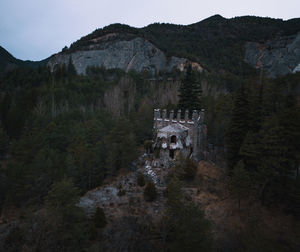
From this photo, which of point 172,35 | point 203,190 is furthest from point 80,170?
point 172,35

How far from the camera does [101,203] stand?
23719 millimetres

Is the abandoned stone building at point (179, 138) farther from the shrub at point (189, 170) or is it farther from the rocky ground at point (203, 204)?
the rocky ground at point (203, 204)

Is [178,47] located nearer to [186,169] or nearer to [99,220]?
[186,169]

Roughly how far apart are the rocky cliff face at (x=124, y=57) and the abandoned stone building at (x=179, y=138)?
3048 inches

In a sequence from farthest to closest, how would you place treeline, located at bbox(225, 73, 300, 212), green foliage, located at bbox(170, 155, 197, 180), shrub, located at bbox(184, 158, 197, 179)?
shrub, located at bbox(184, 158, 197, 179) → green foliage, located at bbox(170, 155, 197, 180) → treeline, located at bbox(225, 73, 300, 212)

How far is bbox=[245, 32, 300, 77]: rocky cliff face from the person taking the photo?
317ft

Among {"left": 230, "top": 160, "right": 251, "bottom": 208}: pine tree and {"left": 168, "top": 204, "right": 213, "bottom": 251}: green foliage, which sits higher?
{"left": 230, "top": 160, "right": 251, "bottom": 208}: pine tree

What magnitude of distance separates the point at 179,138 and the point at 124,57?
87627 millimetres

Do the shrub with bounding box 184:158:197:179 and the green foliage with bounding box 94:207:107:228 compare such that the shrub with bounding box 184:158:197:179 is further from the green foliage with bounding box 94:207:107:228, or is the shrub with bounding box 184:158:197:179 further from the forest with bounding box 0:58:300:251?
the green foliage with bounding box 94:207:107:228

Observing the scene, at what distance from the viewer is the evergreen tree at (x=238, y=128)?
78.3 ft

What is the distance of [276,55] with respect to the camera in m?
108

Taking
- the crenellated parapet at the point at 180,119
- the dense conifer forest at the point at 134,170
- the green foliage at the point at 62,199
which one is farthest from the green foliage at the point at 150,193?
the crenellated parapet at the point at 180,119

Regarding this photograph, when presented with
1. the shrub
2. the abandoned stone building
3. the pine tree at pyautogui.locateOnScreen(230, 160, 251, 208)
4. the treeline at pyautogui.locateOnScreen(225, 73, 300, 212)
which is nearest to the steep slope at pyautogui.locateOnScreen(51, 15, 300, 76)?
the abandoned stone building

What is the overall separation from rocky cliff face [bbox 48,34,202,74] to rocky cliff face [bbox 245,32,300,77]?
4438 cm
